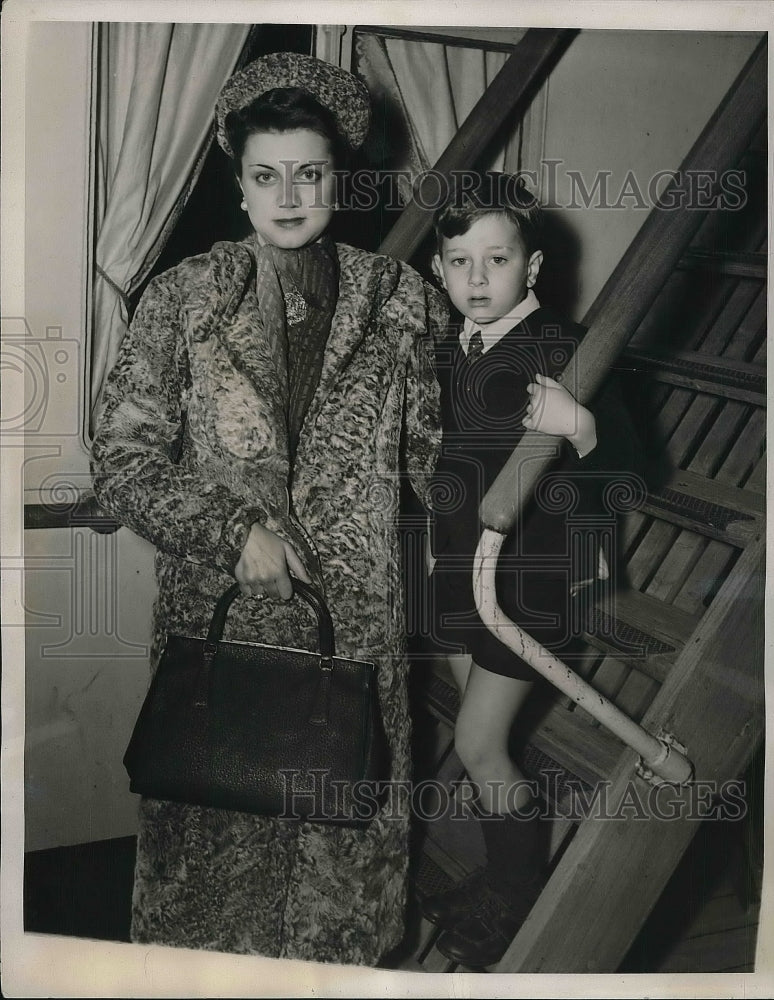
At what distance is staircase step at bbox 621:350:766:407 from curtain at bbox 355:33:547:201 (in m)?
0.38

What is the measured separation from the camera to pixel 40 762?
1.64 m

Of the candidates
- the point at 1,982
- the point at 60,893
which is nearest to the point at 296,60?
the point at 60,893

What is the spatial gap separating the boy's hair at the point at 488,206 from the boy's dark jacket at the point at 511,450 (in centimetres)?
14

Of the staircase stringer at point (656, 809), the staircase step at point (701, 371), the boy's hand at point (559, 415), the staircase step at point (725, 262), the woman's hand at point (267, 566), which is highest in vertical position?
the staircase step at point (725, 262)

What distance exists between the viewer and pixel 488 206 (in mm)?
1507

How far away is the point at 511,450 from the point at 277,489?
0.40 m

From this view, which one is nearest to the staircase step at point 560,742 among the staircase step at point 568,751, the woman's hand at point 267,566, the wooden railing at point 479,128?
the staircase step at point 568,751

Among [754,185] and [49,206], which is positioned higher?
[754,185]

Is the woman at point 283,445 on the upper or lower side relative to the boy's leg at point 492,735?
upper

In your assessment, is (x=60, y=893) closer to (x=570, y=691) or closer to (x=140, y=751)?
(x=140, y=751)

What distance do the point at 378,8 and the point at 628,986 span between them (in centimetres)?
181

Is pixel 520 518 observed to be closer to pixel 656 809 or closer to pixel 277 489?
pixel 277 489

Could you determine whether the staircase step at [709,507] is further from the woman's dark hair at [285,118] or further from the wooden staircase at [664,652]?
the woman's dark hair at [285,118]

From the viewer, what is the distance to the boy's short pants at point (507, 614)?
155cm
